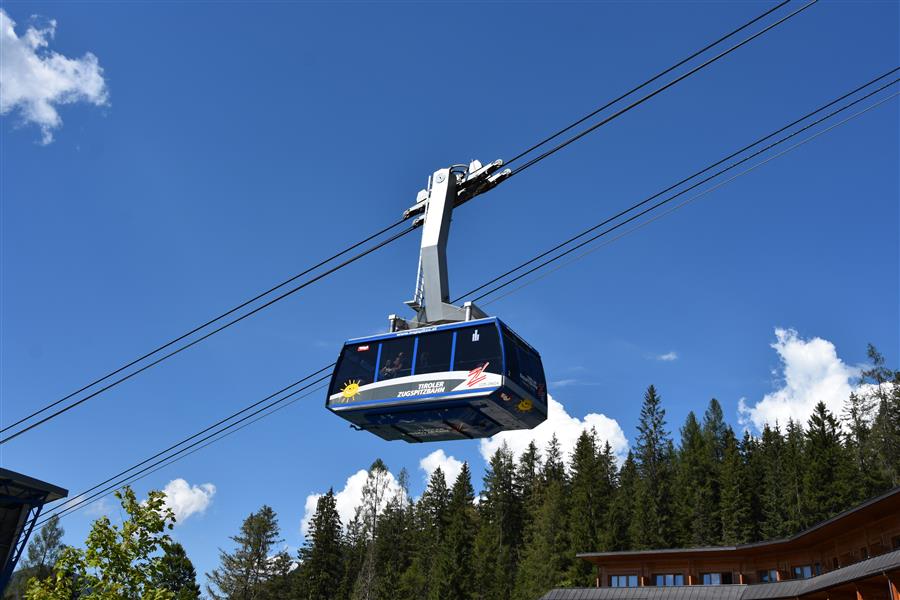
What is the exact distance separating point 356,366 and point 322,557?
66133 millimetres

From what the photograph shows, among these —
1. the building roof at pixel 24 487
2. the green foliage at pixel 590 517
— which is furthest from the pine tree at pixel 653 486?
the building roof at pixel 24 487

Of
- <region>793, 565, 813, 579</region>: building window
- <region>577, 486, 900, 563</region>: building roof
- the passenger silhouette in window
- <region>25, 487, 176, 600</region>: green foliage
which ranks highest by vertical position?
<region>577, 486, 900, 563</region>: building roof

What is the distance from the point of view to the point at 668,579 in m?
51.1

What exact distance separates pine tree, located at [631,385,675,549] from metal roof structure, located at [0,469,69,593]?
55751 millimetres

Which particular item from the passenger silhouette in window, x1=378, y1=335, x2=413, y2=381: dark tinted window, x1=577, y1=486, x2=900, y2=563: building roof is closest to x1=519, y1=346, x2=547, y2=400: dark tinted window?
x1=378, y1=335, x2=413, y2=381: dark tinted window

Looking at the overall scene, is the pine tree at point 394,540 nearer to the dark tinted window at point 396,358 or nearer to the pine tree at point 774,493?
the pine tree at point 774,493

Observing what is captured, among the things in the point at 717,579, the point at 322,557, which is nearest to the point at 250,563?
the point at 322,557

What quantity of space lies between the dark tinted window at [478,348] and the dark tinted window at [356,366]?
2.56 metres

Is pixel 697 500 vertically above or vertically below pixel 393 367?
above

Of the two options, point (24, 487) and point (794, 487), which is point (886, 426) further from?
Answer: point (24, 487)

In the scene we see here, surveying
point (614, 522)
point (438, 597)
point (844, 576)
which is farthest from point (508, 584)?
point (844, 576)

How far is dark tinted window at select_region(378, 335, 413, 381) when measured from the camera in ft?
59.4

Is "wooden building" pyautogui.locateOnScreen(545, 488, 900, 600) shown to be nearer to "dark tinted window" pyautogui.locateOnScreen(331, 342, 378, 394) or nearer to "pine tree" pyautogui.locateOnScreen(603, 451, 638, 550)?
"pine tree" pyautogui.locateOnScreen(603, 451, 638, 550)

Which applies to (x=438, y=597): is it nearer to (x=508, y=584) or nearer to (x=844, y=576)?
(x=508, y=584)
